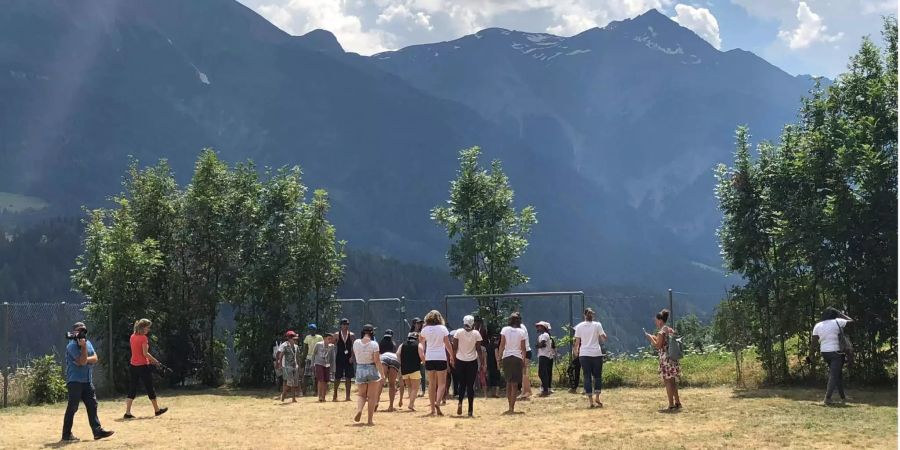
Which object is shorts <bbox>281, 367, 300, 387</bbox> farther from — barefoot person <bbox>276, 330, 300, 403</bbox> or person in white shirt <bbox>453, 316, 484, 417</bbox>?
person in white shirt <bbox>453, 316, 484, 417</bbox>

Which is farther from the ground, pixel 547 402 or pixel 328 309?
pixel 328 309

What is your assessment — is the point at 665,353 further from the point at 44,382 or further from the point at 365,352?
the point at 44,382

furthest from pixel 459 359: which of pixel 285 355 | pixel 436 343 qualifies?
pixel 285 355

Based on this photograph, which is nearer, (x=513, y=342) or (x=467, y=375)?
(x=467, y=375)

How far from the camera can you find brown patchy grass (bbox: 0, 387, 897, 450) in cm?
1005

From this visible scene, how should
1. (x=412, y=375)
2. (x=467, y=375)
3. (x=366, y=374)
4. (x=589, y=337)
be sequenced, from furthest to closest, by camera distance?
(x=412, y=375) < (x=589, y=337) < (x=467, y=375) < (x=366, y=374)

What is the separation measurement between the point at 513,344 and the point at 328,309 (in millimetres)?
10337

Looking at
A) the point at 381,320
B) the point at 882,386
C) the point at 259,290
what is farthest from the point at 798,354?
the point at 259,290

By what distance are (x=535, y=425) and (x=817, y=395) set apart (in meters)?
6.49

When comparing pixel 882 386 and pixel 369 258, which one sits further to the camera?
pixel 369 258

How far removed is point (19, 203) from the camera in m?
160

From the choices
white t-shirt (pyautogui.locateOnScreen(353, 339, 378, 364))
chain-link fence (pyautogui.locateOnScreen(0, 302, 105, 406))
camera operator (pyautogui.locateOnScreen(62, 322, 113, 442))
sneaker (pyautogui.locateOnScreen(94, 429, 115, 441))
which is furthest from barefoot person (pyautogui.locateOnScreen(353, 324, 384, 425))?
chain-link fence (pyautogui.locateOnScreen(0, 302, 105, 406))

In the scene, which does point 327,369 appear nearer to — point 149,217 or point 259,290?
point 259,290

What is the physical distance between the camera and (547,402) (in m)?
15.2
